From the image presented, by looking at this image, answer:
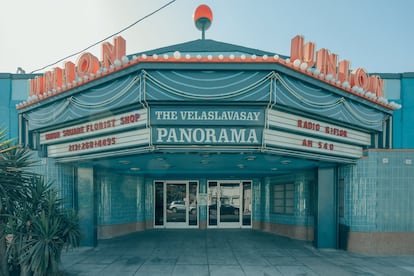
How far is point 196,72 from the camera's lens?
335 inches

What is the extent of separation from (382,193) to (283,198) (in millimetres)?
5559

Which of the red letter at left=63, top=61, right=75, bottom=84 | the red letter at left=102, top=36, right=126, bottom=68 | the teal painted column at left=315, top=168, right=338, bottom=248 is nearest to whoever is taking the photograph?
the red letter at left=102, top=36, right=126, bottom=68

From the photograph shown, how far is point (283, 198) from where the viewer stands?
630 inches

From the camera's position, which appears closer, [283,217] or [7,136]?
[7,136]

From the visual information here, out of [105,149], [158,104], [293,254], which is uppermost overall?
[158,104]

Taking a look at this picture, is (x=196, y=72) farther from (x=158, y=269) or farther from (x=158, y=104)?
(x=158, y=269)

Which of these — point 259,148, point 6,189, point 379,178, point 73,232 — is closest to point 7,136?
point 6,189

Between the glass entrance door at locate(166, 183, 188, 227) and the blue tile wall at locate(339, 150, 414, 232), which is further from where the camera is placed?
the glass entrance door at locate(166, 183, 188, 227)

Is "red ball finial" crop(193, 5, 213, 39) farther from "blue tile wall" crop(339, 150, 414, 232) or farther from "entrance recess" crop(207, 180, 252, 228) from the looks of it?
"blue tile wall" crop(339, 150, 414, 232)

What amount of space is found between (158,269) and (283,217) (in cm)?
923

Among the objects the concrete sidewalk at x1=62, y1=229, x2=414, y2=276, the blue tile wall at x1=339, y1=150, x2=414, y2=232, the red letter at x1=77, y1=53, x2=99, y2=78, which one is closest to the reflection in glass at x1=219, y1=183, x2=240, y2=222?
the concrete sidewalk at x1=62, y1=229, x2=414, y2=276

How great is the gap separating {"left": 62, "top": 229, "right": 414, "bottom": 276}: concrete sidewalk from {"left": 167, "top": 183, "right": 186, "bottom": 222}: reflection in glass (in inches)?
126

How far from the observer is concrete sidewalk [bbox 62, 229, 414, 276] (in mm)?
9070

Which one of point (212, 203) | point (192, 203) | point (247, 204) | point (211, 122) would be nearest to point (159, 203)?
point (192, 203)
